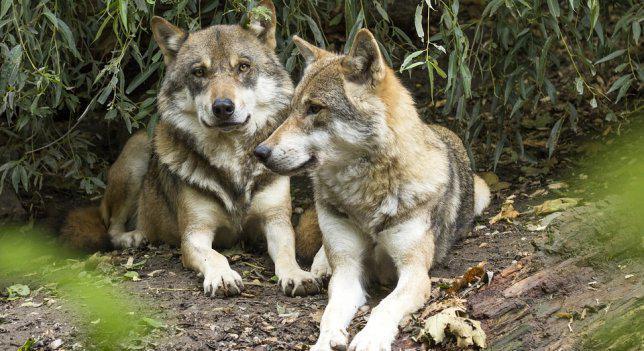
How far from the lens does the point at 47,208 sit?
7.97 metres

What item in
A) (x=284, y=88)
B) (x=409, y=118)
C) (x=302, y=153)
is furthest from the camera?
(x=284, y=88)

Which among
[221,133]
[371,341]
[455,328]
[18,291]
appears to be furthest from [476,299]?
[18,291]

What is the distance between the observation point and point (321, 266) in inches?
224

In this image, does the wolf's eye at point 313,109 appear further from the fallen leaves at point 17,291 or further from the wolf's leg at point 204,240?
the fallen leaves at point 17,291

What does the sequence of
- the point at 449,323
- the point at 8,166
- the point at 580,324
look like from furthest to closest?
the point at 8,166
the point at 449,323
the point at 580,324

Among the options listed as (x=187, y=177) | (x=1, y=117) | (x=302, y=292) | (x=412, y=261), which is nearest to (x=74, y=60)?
(x=1, y=117)

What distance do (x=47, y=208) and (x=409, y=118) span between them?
444 cm

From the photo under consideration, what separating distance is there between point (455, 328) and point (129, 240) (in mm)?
3650

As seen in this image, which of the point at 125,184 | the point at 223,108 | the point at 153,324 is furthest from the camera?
the point at 125,184

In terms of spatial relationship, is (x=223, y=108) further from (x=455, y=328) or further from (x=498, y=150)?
(x=498, y=150)

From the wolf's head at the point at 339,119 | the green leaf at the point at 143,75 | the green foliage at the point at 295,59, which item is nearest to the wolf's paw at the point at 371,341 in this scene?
the wolf's head at the point at 339,119

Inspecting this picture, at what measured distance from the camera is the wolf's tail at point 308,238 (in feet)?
20.4

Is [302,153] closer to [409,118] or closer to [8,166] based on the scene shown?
[409,118]

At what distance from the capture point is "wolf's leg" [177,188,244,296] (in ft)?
17.6
